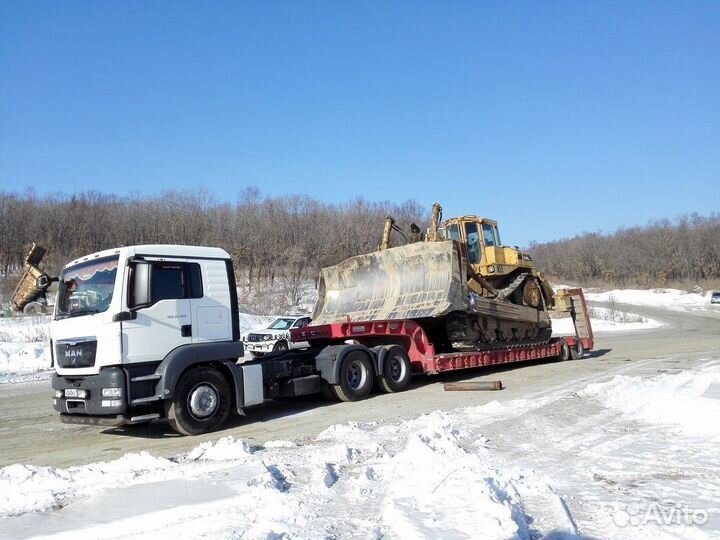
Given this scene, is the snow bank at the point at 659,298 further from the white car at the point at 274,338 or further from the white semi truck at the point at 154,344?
the white semi truck at the point at 154,344

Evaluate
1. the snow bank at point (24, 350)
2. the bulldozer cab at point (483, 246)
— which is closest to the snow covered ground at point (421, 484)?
the bulldozer cab at point (483, 246)

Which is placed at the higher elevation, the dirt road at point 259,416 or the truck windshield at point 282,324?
the truck windshield at point 282,324

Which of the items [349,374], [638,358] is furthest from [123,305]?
[638,358]

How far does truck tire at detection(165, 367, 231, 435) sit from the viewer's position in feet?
27.6

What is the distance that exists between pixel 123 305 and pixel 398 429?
12.9 ft

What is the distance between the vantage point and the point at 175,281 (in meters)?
8.64

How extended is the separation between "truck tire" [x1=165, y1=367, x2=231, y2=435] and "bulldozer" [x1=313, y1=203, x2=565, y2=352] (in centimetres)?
512

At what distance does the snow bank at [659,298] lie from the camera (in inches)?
2339

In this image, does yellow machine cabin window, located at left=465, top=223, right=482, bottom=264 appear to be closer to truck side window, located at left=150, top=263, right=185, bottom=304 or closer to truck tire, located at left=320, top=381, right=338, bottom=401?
truck tire, located at left=320, top=381, right=338, bottom=401

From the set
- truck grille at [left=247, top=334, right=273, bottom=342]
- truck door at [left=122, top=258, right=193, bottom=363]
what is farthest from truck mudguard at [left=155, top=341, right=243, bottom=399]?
truck grille at [left=247, top=334, right=273, bottom=342]

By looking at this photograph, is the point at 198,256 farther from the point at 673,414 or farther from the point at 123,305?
the point at 673,414

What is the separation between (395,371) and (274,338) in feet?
29.8

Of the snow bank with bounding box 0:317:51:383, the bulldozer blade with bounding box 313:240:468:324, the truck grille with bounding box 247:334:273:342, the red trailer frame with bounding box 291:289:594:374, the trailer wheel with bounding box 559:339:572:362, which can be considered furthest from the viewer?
the truck grille with bounding box 247:334:273:342

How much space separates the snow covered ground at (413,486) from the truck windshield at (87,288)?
94.5 inches
